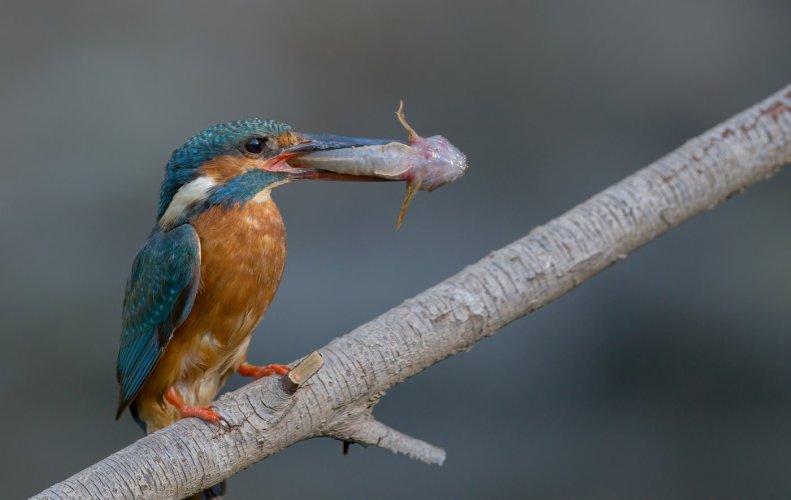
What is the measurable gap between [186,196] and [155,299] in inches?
8.3

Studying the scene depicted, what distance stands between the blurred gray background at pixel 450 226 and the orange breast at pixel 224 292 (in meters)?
1.37

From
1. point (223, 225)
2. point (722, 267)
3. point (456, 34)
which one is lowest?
point (223, 225)

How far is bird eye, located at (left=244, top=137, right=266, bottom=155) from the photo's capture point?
84.3 inches

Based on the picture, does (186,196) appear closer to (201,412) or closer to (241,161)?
(241,161)

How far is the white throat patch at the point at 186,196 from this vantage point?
217 cm

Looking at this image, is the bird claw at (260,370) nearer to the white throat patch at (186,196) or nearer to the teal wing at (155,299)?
the teal wing at (155,299)

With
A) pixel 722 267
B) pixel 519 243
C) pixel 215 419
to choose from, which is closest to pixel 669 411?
pixel 722 267

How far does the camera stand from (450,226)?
169 inches

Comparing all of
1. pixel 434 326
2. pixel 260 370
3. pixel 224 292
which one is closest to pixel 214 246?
pixel 224 292

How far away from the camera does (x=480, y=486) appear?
3.59 metres

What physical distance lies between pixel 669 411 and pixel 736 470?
0.97 ft

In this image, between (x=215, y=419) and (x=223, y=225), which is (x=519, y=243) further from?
(x=215, y=419)

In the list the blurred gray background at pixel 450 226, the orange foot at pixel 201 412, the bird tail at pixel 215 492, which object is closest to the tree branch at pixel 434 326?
the orange foot at pixel 201 412

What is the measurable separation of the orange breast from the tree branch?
0.24 metres
